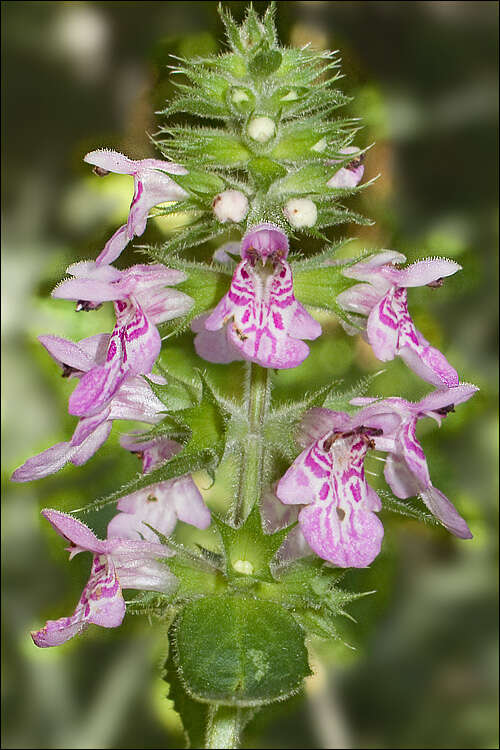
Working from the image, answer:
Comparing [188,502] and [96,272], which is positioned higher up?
[96,272]

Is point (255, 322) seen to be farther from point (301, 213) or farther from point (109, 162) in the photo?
point (109, 162)

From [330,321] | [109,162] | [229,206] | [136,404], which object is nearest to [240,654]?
[136,404]

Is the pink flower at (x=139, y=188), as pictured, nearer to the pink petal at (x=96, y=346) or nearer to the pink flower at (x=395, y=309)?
the pink petal at (x=96, y=346)

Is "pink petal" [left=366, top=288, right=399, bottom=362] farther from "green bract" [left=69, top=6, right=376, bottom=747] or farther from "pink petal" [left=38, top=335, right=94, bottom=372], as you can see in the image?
"pink petal" [left=38, top=335, right=94, bottom=372]

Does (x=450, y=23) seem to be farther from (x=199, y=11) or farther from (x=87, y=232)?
(x=87, y=232)

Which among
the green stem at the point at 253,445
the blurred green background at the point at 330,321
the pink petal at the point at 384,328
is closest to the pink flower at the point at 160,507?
the green stem at the point at 253,445

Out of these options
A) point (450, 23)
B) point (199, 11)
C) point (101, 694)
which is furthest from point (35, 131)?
point (101, 694)
